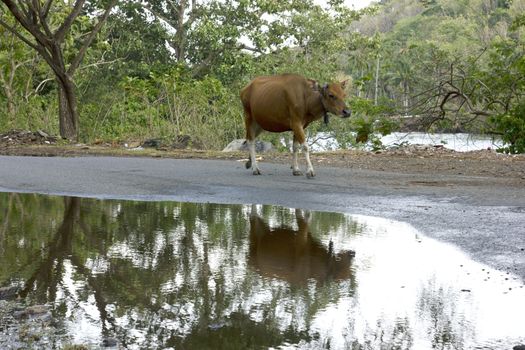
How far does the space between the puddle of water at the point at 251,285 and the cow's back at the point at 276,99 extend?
4.89 metres

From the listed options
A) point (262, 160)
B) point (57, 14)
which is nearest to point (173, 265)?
point (262, 160)

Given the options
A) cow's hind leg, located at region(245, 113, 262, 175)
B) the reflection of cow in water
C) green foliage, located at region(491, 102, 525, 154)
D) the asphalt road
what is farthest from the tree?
the reflection of cow in water

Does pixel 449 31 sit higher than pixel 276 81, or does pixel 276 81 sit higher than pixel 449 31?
pixel 449 31

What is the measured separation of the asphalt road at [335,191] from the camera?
754 cm

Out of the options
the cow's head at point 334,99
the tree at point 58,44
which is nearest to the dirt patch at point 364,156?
the tree at point 58,44

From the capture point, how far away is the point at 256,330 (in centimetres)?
419

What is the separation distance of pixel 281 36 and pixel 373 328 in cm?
3368

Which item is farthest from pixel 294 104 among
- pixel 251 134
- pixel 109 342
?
pixel 109 342

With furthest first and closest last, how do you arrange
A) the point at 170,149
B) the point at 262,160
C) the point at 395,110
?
1. the point at 170,149
2. the point at 395,110
3. the point at 262,160

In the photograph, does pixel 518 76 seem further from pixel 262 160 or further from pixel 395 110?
pixel 262 160

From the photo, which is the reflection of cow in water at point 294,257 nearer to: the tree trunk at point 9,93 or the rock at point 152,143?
the rock at point 152,143

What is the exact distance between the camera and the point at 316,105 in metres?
13.0

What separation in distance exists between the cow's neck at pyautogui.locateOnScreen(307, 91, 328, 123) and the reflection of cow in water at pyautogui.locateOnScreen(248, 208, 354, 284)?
5.22 metres

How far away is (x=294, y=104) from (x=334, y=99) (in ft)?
2.39
